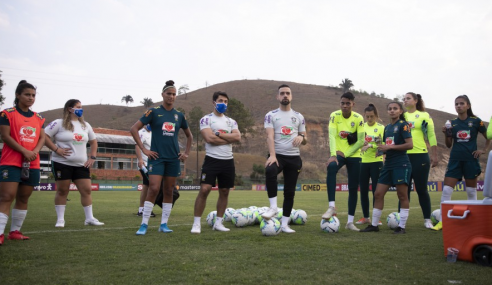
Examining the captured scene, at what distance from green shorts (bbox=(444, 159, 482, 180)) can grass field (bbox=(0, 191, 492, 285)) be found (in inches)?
48.6

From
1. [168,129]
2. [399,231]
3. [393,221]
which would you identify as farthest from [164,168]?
[393,221]

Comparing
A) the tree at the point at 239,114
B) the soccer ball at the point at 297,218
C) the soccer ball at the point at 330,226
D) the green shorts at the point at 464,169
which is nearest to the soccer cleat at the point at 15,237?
the soccer ball at the point at 330,226

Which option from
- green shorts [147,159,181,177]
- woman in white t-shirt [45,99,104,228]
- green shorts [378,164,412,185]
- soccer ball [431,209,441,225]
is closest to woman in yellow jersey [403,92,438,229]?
soccer ball [431,209,441,225]

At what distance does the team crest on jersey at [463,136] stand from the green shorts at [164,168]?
5316 mm

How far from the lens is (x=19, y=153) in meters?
6.06

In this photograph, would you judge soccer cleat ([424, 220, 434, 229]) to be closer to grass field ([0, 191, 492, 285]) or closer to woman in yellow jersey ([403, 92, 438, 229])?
woman in yellow jersey ([403, 92, 438, 229])

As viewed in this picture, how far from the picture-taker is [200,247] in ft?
18.2

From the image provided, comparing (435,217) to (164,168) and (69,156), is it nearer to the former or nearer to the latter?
(164,168)

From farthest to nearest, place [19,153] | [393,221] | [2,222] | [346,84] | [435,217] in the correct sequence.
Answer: [346,84], [435,217], [393,221], [19,153], [2,222]

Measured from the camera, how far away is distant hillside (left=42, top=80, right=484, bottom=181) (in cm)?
9256

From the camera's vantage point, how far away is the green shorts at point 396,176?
7.04 metres

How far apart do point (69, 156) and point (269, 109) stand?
384 ft

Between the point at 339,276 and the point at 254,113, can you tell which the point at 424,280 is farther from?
the point at 254,113

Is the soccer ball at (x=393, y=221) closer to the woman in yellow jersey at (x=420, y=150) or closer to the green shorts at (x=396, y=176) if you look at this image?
the woman in yellow jersey at (x=420, y=150)
